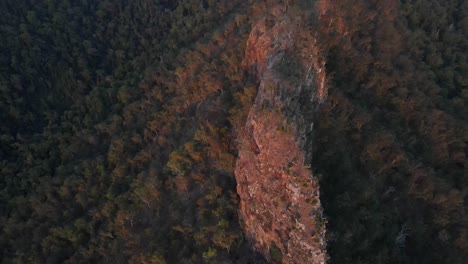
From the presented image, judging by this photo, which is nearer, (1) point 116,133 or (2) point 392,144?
(2) point 392,144

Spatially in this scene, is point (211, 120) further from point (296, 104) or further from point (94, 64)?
point (94, 64)

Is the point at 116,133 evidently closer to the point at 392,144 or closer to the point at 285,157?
the point at 285,157

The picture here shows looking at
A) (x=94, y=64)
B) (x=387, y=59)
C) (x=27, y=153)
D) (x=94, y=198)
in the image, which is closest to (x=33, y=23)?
(x=94, y=64)

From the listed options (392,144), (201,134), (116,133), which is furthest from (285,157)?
(116,133)

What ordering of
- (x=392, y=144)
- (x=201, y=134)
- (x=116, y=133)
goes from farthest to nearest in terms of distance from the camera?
(x=116, y=133), (x=201, y=134), (x=392, y=144)

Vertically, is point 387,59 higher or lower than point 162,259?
higher

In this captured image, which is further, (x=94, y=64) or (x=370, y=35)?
(x=94, y=64)

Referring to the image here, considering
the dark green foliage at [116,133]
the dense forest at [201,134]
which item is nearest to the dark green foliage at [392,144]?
the dense forest at [201,134]
